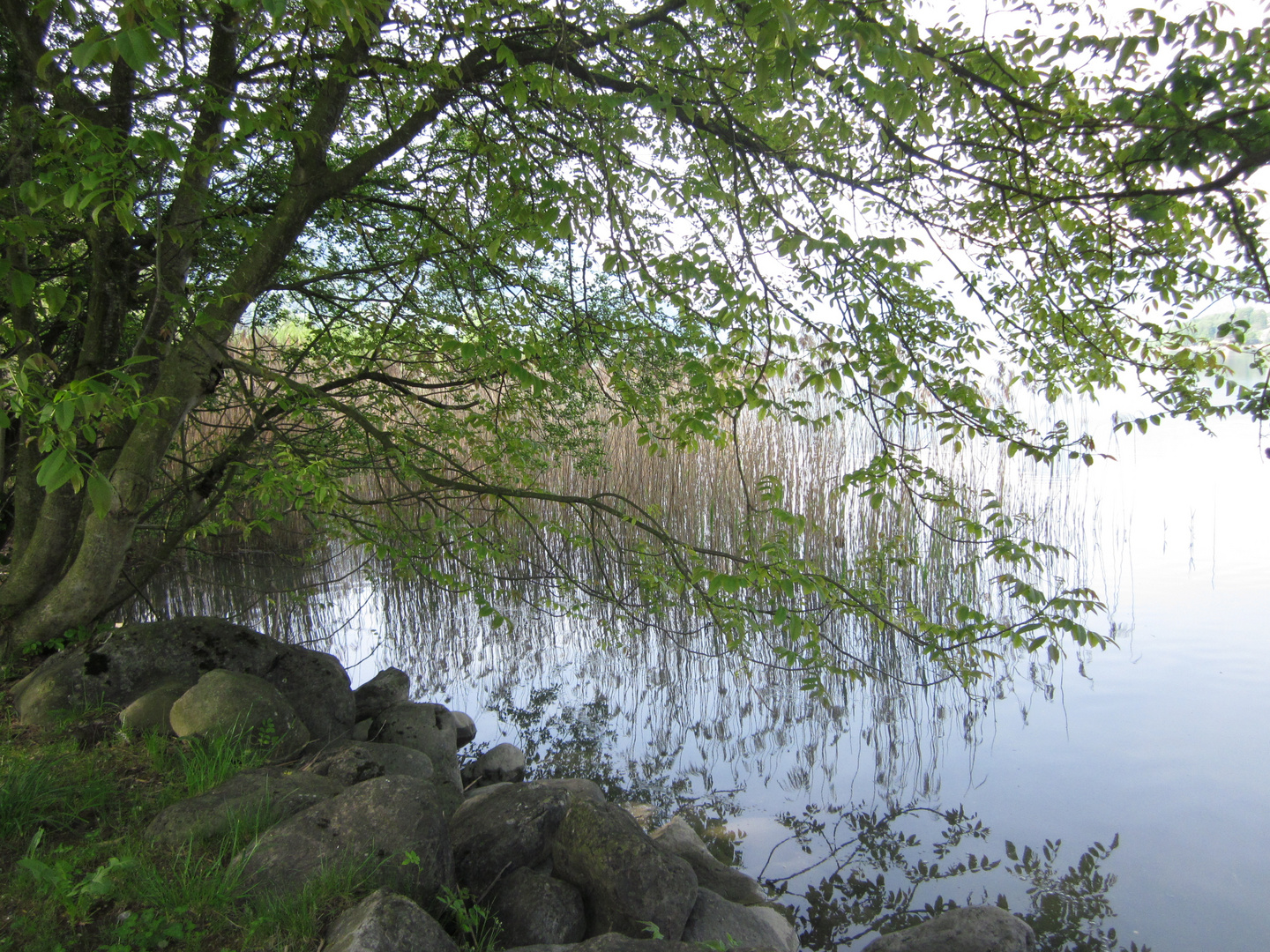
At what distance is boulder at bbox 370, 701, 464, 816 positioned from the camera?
3393 mm

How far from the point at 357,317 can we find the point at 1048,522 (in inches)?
235

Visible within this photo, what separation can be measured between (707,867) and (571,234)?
2.16 metres

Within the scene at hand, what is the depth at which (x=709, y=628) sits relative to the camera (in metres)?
5.38

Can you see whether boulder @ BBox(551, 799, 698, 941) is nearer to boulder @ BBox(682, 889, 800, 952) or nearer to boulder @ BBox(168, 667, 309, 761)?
boulder @ BBox(682, 889, 800, 952)

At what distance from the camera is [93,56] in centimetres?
111

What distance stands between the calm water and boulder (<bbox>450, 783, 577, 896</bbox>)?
959 mm

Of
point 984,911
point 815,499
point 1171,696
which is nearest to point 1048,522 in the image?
point 815,499

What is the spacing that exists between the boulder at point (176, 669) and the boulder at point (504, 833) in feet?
3.50

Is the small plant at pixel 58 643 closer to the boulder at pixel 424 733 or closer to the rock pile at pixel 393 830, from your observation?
the rock pile at pixel 393 830

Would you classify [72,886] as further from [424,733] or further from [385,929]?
[424,733]

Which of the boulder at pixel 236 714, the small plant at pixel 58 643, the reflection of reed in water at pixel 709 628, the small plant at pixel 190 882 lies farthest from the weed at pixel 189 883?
the small plant at pixel 58 643

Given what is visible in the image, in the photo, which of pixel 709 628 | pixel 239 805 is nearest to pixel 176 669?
pixel 239 805

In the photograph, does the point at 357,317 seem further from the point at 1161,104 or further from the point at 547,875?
the point at 1161,104

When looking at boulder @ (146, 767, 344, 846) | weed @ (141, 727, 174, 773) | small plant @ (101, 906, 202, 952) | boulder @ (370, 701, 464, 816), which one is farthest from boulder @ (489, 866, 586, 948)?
boulder @ (370, 701, 464, 816)
